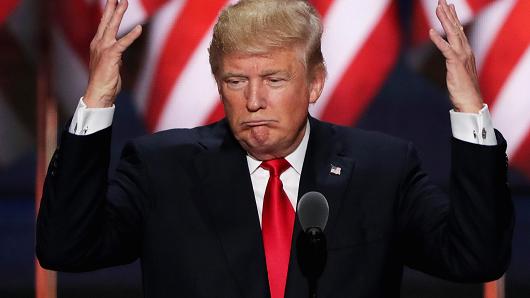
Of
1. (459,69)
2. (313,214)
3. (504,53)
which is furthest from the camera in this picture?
(504,53)

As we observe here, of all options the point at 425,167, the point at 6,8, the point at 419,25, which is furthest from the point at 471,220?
the point at 6,8

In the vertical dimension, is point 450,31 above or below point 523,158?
above

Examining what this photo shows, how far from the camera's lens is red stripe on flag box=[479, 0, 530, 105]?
11.8ft

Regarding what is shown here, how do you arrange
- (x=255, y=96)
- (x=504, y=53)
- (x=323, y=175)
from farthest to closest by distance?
(x=504, y=53) < (x=323, y=175) < (x=255, y=96)

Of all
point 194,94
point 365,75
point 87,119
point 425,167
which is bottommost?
point 425,167

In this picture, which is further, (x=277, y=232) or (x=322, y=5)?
(x=322, y=5)

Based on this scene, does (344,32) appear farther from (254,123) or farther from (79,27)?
(254,123)

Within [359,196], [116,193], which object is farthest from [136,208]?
[359,196]

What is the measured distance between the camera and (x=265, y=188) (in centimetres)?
205

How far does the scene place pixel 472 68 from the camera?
72.2 inches

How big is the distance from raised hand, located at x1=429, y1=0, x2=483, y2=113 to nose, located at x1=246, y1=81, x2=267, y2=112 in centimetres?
33

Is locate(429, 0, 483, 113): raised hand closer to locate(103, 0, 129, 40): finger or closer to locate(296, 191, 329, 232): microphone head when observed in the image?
Result: locate(296, 191, 329, 232): microphone head

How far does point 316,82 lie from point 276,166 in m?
0.19

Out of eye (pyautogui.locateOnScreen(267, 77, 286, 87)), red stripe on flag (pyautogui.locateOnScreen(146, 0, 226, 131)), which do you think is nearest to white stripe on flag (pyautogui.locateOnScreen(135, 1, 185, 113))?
red stripe on flag (pyautogui.locateOnScreen(146, 0, 226, 131))
